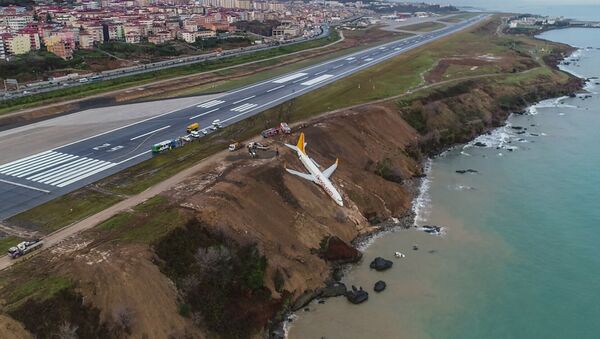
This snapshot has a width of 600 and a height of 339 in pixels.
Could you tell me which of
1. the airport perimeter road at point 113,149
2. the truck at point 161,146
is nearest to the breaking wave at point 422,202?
the airport perimeter road at point 113,149

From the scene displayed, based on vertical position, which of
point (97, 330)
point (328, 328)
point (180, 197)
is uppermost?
point (180, 197)

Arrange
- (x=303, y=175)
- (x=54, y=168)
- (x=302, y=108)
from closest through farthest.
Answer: (x=303, y=175)
(x=54, y=168)
(x=302, y=108)

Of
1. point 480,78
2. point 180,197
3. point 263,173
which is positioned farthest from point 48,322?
point 480,78

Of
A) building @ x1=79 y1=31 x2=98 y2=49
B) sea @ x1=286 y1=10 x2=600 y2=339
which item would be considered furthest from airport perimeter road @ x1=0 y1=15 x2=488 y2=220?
building @ x1=79 y1=31 x2=98 y2=49

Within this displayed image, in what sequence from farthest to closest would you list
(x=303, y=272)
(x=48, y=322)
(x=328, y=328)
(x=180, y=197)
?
(x=180, y=197) → (x=303, y=272) → (x=328, y=328) → (x=48, y=322)

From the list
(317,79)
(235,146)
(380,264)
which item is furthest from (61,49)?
(380,264)

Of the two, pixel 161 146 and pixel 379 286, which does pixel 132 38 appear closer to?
pixel 161 146

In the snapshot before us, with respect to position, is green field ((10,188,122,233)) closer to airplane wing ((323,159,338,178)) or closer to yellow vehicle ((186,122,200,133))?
yellow vehicle ((186,122,200,133))

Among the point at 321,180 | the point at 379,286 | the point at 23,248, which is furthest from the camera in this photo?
the point at 321,180

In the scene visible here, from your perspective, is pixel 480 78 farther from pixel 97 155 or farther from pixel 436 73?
pixel 97 155
